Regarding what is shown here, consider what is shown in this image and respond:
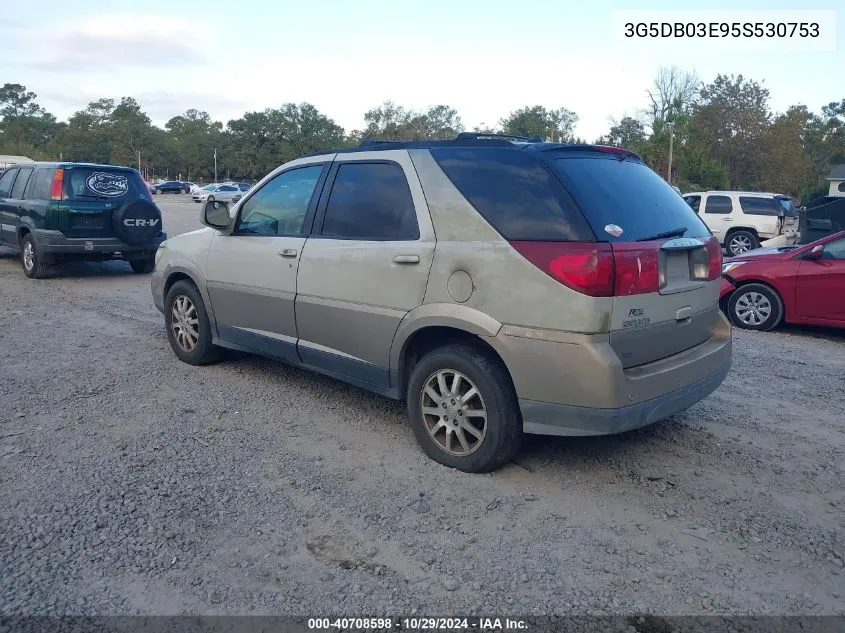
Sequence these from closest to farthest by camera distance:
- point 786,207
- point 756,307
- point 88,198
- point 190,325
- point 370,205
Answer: point 370,205, point 190,325, point 756,307, point 88,198, point 786,207

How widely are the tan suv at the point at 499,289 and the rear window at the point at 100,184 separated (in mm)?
7169

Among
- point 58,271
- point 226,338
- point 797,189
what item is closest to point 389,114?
point 797,189

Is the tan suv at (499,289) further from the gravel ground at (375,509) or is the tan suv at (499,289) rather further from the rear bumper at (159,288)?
the rear bumper at (159,288)

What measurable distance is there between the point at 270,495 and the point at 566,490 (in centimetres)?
159

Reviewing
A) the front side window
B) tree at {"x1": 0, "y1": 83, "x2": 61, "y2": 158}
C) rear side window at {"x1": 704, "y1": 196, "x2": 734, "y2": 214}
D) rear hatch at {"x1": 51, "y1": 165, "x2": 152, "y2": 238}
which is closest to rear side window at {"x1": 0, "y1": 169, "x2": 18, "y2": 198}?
rear hatch at {"x1": 51, "y1": 165, "x2": 152, "y2": 238}

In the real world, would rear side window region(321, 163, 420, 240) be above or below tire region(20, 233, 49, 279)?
above

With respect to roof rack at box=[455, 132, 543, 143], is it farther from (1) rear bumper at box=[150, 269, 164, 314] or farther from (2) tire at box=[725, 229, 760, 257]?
(2) tire at box=[725, 229, 760, 257]

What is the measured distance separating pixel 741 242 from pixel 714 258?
15449 mm

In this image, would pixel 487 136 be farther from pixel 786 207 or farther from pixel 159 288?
pixel 786 207

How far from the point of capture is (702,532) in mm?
3414

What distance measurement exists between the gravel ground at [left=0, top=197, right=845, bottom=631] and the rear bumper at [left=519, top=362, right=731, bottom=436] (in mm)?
394

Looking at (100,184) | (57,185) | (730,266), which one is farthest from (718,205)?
(57,185)

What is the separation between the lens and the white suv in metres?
18.0

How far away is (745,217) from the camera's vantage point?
59.6 feet
